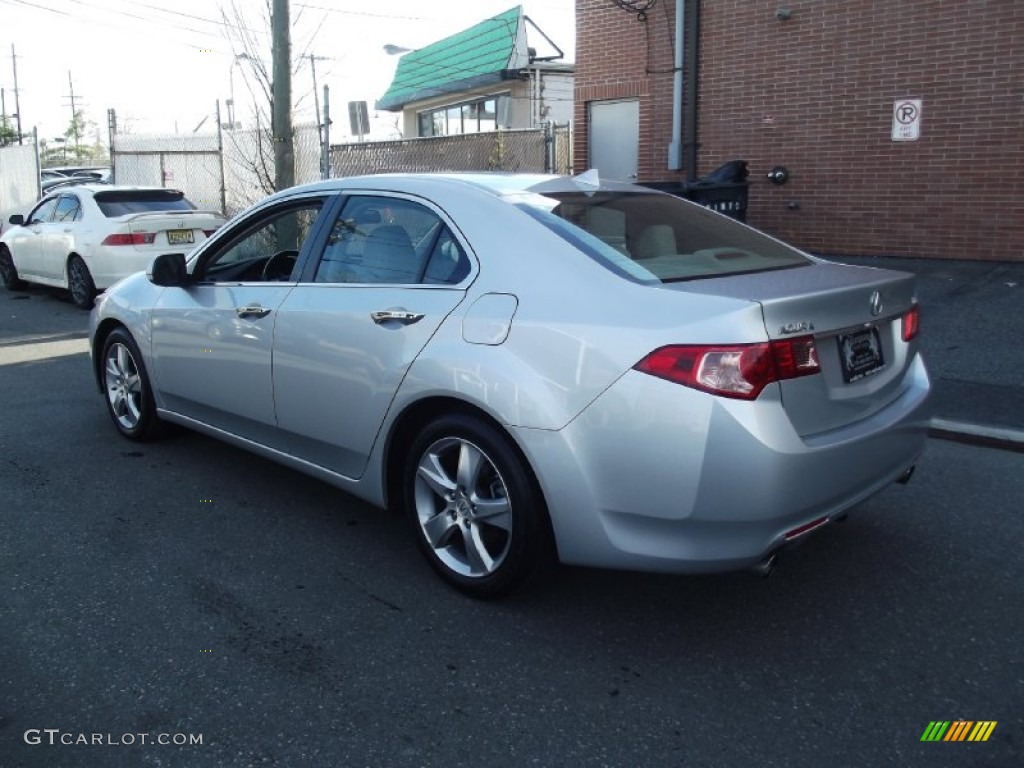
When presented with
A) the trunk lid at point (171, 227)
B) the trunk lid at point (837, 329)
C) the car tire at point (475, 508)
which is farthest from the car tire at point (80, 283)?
the trunk lid at point (837, 329)

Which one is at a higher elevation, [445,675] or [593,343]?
[593,343]

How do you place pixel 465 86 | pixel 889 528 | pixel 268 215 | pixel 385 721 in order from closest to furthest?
pixel 385 721
pixel 889 528
pixel 268 215
pixel 465 86

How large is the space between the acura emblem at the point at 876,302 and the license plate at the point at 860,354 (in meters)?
0.07

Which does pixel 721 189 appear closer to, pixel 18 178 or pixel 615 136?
pixel 615 136

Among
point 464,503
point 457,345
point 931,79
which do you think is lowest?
point 464,503

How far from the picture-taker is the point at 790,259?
13.1ft

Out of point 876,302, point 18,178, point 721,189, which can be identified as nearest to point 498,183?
point 876,302

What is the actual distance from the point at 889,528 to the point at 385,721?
267cm

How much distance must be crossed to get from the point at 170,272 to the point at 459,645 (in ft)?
8.86

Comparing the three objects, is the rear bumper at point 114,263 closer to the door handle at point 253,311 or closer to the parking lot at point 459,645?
the parking lot at point 459,645

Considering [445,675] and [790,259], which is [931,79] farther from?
[445,675]

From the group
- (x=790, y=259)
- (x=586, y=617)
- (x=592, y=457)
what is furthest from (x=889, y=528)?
(x=592, y=457)

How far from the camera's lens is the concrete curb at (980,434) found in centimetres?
558

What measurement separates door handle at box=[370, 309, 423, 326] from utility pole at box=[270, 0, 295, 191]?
8.57 meters
